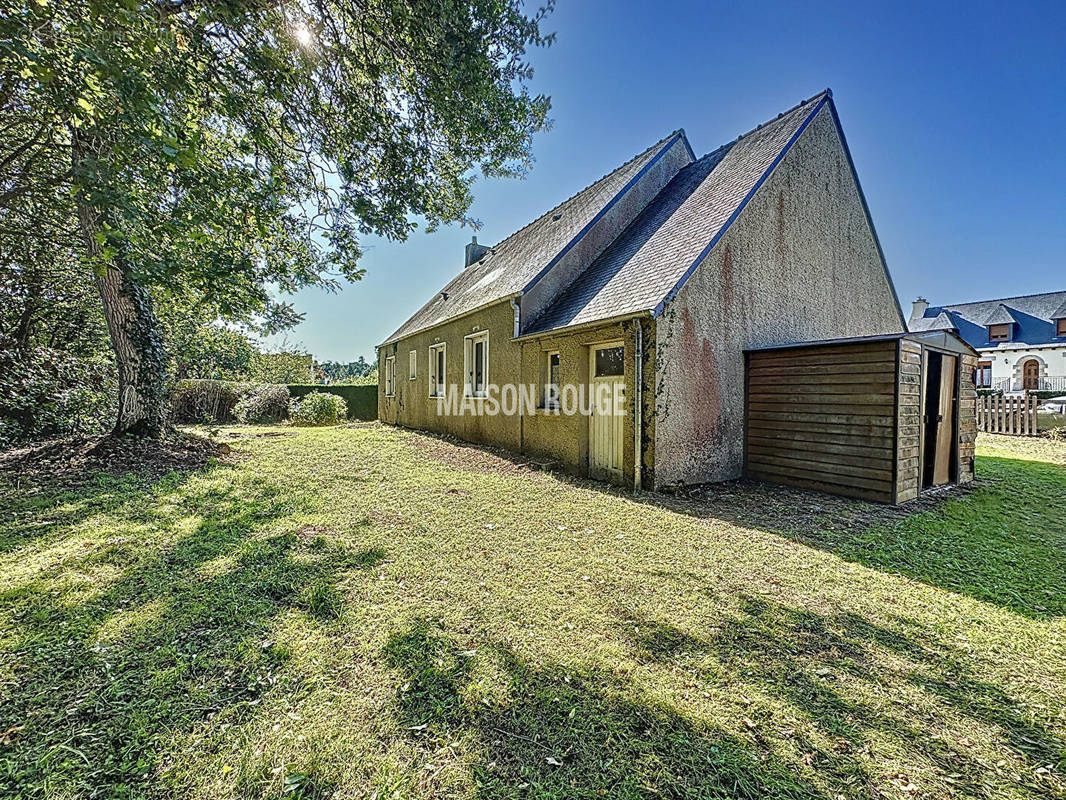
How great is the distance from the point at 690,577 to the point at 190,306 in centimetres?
1201

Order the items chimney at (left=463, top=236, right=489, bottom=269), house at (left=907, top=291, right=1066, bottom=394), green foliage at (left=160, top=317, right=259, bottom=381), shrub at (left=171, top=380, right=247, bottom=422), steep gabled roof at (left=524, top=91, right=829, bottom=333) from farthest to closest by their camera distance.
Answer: house at (left=907, top=291, right=1066, bottom=394), chimney at (left=463, top=236, right=489, bottom=269), green foliage at (left=160, top=317, right=259, bottom=381), shrub at (left=171, top=380, right=247, bottom=422), steep gabled roof at (left=524, top=91, right=829, bottom=333)

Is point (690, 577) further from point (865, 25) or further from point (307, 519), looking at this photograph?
point (865, 25)

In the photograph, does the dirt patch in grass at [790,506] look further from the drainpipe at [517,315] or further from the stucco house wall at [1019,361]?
the stucco house wall at [1019,361]

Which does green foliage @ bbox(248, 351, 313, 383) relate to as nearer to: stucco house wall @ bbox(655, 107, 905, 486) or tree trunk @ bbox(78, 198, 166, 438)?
tree trunk @ bbox(78, 198, 166, 438)

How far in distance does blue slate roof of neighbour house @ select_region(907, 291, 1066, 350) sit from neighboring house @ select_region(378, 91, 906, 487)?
2681cm

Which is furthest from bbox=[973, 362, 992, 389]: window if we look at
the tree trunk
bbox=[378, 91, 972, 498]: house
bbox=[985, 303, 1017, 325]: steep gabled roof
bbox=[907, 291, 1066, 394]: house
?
the tree trunk

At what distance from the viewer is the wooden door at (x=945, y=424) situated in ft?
22.3

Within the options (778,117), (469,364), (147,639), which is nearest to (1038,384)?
(778,117)

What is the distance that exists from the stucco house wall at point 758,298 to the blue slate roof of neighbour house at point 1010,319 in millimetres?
26051

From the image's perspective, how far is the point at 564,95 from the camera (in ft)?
24.8

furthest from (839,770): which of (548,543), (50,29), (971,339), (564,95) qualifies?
(971,339)

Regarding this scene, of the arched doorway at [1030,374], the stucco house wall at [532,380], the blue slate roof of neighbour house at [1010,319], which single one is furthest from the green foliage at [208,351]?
the arched doorway at [1030,374]

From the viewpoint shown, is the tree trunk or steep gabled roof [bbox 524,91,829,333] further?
the tree trunk

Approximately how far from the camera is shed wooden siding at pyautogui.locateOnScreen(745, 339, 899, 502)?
19.7 ft
